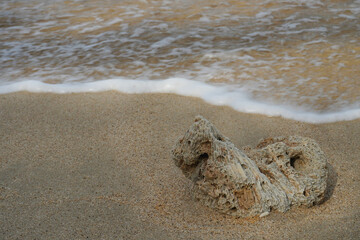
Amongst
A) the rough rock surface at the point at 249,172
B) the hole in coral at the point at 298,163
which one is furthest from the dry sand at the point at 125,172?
the hole in coral at the point at 298,163

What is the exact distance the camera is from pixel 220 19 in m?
4.73

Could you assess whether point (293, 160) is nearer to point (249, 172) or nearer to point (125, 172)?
point (249, 172)

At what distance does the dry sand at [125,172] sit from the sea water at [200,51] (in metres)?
0.21

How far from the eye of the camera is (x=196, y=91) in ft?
10.3

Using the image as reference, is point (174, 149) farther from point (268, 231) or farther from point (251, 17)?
point (251, 17)

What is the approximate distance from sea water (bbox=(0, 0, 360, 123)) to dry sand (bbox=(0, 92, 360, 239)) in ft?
0.69

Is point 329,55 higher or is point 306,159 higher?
point 306,159

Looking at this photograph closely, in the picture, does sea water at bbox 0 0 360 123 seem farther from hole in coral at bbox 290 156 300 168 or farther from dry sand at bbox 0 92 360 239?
hole in coral at bbox 290 156 300 168

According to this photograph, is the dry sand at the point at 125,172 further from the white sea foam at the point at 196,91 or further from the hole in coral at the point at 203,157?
the hole in coral at the point at 203,157

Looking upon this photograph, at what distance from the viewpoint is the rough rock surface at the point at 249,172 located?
68.9 inches

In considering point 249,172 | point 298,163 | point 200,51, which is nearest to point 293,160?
point 298,163

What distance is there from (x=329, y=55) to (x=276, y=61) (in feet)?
1.55

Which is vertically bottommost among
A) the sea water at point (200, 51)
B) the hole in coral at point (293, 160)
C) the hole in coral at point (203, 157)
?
the sea water at point (200, 51)

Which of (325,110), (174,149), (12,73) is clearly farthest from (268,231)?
(12,73)
